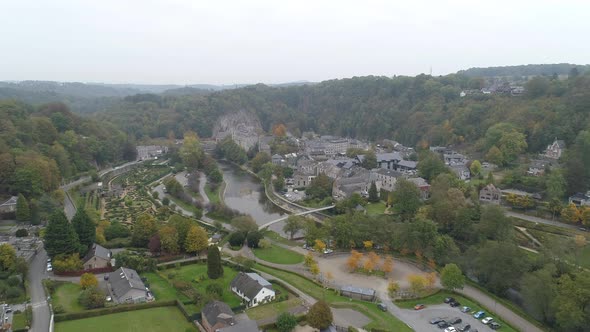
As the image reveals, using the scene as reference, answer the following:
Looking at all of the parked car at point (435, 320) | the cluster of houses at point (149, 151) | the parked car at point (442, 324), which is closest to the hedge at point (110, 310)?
the parked car at point (435, 320)

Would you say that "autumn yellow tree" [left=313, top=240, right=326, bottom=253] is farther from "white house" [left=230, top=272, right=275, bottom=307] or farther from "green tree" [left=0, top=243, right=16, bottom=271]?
"green tree" [left=0, top=243, right=16, bottom=271]

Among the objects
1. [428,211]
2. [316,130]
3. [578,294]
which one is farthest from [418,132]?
[578,294]

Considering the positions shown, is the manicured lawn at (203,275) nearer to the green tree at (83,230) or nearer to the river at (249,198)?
the green tree at (83,230)

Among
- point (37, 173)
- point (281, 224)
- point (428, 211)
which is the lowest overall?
point (281, 224)

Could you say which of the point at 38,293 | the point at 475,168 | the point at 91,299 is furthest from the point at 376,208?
the point at 38,293

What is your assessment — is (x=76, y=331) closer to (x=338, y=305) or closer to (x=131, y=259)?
(x=131, y=259)
